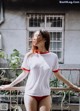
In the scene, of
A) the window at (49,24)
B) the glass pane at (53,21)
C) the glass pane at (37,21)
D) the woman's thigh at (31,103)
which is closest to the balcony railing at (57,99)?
the window at (49,24)

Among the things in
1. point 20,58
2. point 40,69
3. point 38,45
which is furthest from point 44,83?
point 20,58

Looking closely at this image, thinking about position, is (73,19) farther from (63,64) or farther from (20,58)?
(20,58)

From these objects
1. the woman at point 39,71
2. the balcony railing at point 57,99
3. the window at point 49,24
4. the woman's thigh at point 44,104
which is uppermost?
the window at point 49,24

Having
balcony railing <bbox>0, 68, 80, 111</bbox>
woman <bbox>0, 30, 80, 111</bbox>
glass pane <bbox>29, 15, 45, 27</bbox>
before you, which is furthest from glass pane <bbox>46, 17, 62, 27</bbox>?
woman <bbox>0, 30, 80, 111</bbox>

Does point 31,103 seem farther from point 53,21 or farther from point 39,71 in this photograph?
point 53,21

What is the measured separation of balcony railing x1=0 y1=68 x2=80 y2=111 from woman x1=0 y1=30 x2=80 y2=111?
2.86 ft

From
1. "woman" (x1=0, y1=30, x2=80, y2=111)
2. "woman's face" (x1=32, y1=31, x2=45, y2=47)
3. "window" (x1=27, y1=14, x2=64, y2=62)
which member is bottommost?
"woman" (x1=0, y1=30, x2=80, y2=111)

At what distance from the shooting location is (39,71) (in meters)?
3.15

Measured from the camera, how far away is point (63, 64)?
385 inches

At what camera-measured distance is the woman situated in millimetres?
3166

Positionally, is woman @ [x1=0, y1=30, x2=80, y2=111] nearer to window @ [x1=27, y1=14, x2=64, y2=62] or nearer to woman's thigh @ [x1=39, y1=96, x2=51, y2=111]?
woman's thigh @ [x1=39, y1=96, x2=51, y2=111]

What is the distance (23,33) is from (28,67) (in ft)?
21.6

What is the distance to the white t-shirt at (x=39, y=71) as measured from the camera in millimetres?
3158

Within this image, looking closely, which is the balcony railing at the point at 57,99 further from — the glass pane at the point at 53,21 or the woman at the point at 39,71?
the glass pane at the point at 53,21
